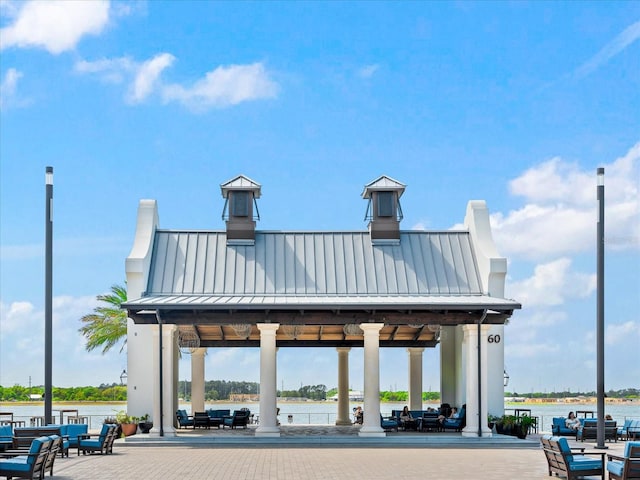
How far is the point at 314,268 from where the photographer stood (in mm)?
32469

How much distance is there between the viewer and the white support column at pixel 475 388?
28484 mm

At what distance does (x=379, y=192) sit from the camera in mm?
33750

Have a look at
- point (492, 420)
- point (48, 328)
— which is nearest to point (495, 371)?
point (492, 420)

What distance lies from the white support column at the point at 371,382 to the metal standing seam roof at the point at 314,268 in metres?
1.28

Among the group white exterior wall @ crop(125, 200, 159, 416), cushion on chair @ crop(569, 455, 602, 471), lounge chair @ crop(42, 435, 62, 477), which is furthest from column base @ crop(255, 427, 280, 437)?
cushion on chair @ crop(569, 455, 602, 471)

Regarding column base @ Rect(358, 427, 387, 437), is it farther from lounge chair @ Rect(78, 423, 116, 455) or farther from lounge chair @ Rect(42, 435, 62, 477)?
lounge chair @ Rect(42, 435, 62, 477)

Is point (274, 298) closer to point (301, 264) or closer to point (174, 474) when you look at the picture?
point (301, 264)

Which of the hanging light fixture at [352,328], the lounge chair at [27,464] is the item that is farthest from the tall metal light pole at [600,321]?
the lounge chair at [27,464]

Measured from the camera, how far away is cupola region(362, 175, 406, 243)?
3344cm

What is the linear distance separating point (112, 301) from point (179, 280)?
10194 millimetres

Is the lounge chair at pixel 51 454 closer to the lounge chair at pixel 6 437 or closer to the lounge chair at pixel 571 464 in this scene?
the lounge chair at pixel 6 437

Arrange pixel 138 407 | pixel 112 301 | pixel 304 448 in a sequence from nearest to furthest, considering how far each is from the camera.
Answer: pixel 304 448, pixel 138 407, pixel 112 301

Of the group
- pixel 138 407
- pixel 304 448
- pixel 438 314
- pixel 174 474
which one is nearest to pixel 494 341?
pixel 438 314

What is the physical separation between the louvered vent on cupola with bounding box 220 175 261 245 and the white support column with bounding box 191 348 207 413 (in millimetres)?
5892
